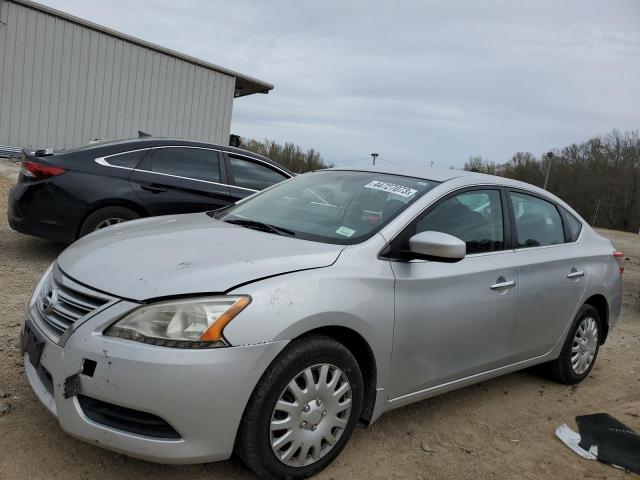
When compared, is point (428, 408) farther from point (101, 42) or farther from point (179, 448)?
point (101, 42)

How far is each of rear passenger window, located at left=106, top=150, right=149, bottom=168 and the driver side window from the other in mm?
4040

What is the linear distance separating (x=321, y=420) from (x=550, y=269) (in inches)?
86.6

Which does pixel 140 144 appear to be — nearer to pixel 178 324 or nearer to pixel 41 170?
pixel 41 170

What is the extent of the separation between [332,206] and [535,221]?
65.5 inches

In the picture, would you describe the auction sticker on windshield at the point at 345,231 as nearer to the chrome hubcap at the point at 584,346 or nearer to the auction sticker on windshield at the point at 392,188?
the auction sticker on windshield at the point at 392,188

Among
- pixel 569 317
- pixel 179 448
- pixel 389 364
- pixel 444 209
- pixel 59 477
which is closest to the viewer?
pixel 179 448

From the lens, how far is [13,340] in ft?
12.5

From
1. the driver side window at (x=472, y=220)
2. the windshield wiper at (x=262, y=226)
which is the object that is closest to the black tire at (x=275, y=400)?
the windshield wiper at (x=262, y=226)

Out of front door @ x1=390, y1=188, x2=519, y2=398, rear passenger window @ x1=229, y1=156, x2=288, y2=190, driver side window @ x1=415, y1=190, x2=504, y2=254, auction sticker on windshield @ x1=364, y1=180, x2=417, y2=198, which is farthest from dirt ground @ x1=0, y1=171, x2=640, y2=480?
rear passenger window @ x1=229, y1=156, x2=288, y2=190

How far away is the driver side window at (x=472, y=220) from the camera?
329cm

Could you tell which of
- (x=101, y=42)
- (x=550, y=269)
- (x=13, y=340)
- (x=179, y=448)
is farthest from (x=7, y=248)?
(x=101, y=42)

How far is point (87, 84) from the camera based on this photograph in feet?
55.3

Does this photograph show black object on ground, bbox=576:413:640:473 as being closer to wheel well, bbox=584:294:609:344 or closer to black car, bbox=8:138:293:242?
wheel well, bbox=584:294:609:344

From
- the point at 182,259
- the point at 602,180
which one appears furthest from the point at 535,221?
the point at 602,180
